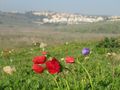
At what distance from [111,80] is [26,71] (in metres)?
3.79

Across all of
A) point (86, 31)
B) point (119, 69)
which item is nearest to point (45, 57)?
point (119, 69)

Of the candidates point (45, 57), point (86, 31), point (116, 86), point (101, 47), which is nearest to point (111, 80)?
point (116, 86)

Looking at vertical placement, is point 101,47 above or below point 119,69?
below

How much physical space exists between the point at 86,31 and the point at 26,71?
335ft

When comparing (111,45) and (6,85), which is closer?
(6,85)

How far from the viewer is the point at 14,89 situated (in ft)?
22.3

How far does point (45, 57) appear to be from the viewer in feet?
16.4

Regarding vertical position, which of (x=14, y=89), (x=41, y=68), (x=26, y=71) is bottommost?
(x=26, y=71)

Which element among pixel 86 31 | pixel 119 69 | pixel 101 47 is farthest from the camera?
pixel 86 31

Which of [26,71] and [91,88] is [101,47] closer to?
[26,71]

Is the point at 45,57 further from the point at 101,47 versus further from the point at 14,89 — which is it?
the point at 101,47

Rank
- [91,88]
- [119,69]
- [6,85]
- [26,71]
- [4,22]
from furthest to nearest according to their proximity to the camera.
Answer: [4,22] < [26,71] < [119,69] < [6,85] < [91,88]

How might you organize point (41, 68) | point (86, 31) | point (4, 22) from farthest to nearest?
point (4, 22) < point (86, 31) < point (41, 68)

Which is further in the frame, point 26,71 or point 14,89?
point 26,71
